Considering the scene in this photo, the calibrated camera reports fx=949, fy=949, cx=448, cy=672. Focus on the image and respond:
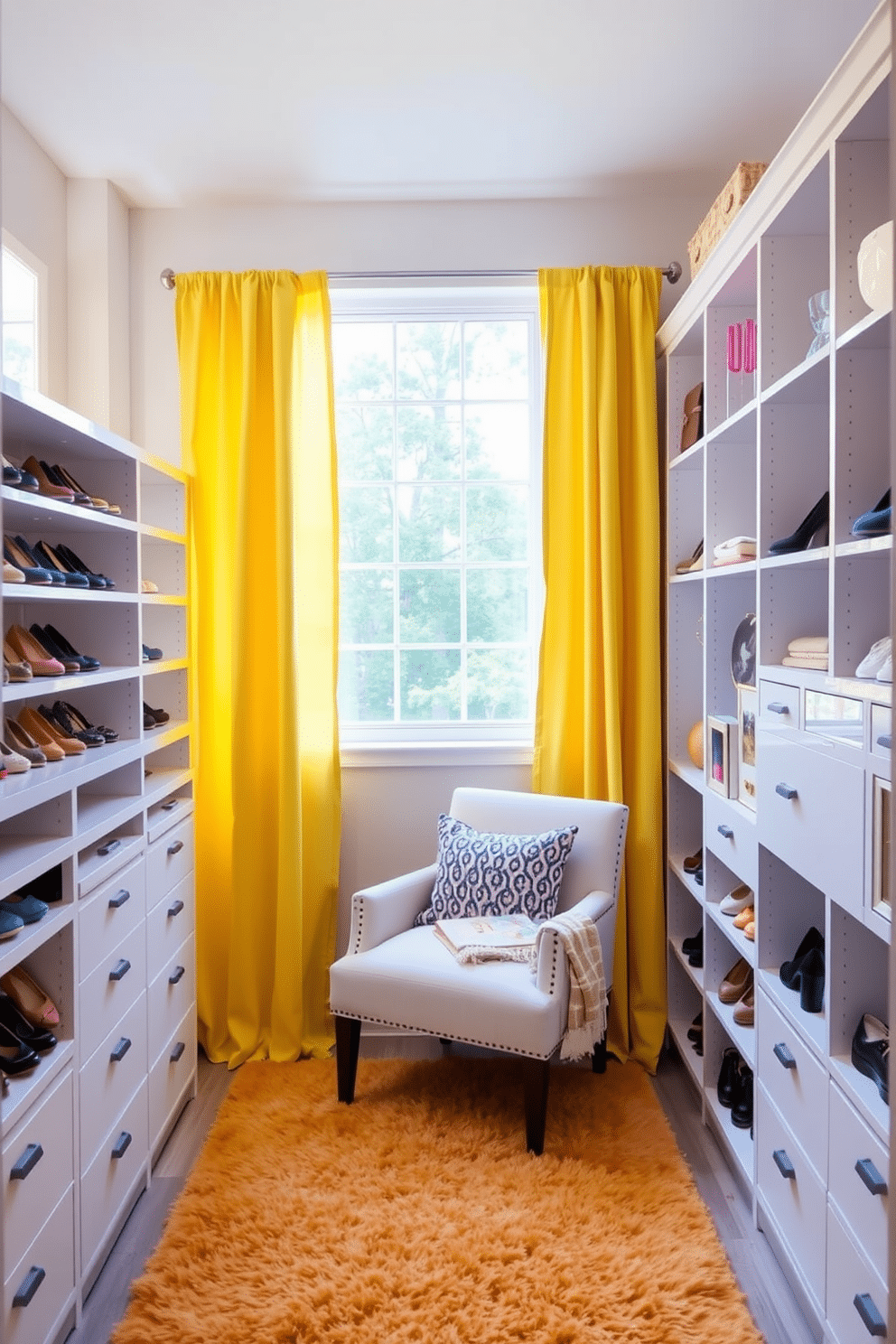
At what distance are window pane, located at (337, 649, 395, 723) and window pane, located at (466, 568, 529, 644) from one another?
1.06 feet

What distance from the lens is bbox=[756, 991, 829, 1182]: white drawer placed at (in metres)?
1.74

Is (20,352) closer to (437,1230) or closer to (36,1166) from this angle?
(36,1166)

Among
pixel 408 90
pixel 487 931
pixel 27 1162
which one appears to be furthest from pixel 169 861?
pixel 408 90

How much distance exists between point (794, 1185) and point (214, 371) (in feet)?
9.06

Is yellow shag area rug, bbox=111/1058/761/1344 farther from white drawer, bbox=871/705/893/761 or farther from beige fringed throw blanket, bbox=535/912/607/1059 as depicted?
white drawer, bbox=871/705/893/761

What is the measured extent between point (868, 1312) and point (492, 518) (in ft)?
8.12

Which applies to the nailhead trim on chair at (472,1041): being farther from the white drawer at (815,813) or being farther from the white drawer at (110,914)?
the white drawer at (815,813)

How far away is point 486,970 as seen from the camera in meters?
2.51

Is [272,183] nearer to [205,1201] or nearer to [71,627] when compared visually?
[71,627]

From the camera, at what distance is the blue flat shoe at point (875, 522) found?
4.86ft

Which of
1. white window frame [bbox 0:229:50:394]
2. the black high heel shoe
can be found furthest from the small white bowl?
white window frame [bbox 0:229:50:394]

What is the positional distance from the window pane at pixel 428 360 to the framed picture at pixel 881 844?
2270 mm

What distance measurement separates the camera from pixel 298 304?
10.1 feet

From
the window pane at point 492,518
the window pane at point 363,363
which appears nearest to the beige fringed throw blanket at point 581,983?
the window pane at point 492,518
